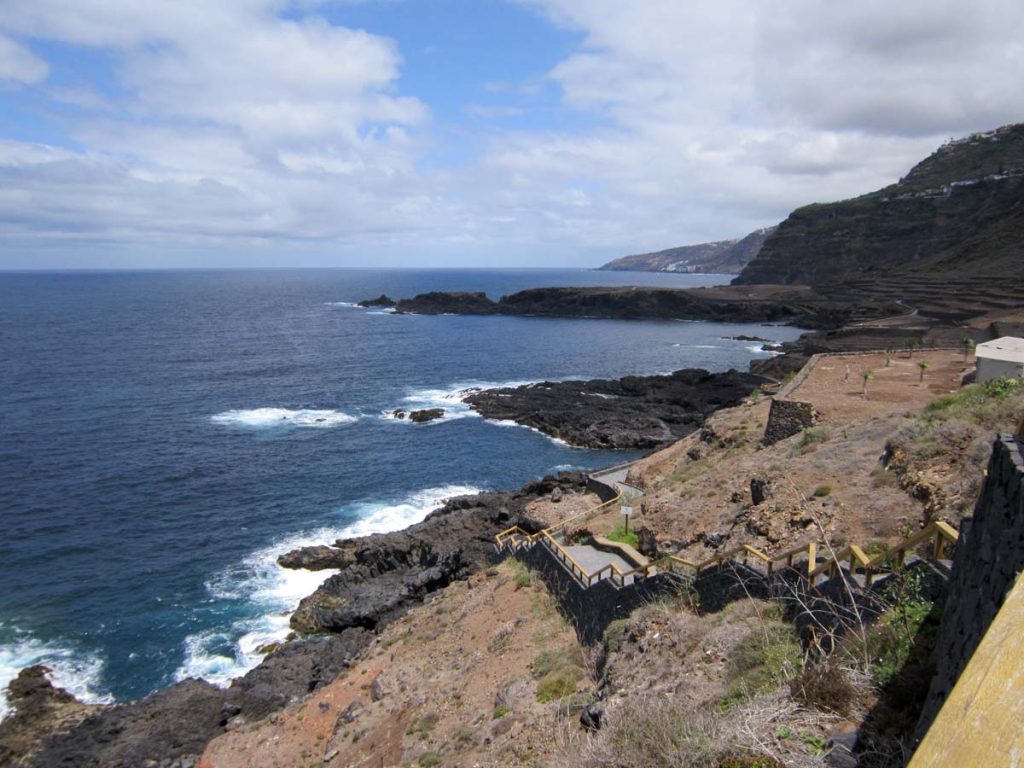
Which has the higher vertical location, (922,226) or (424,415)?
(922,226)

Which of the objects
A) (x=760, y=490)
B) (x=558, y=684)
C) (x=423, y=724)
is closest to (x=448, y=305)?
(x=760, y=490)

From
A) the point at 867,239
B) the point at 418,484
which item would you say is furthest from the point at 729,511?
the point at 867,239

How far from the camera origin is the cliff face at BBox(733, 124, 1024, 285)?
106875 millimetres

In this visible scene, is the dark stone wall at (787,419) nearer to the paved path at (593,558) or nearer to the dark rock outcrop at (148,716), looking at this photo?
the paved path at (593,558)

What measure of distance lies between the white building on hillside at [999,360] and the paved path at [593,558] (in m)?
14.4

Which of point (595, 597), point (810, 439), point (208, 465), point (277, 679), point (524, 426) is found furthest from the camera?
point (524, 426)

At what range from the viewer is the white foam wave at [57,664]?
70.0 ft

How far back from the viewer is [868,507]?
1425 cm

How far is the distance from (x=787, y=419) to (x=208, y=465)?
111 ft

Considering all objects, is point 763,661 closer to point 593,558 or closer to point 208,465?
point 593,558

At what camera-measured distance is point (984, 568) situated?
589 centimetres

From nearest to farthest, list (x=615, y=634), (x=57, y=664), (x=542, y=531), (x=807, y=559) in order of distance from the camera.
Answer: (x=807, y=559) → (x=615, y=634) → (x=57, y=664) → (x=542, y=531)

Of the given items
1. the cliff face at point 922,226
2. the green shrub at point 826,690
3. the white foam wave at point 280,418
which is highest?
the cliff face at point 922,226

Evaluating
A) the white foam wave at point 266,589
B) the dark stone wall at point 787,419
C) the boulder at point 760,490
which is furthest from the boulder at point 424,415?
the boulder at point 760,490
